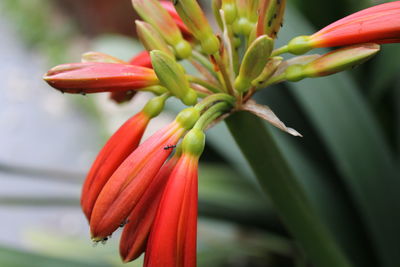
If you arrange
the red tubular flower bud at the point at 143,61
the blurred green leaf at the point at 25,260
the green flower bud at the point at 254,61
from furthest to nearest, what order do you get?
1. the blurred green leaf at the point at 25,260
2. the red tubular flower bud at the point at 143,61
3. the green flower bud at the point at 254,61

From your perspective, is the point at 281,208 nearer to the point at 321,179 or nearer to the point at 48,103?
the point at 321,179

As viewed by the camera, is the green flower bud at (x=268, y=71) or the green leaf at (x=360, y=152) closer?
the green flower bud at (x=268, y=71)

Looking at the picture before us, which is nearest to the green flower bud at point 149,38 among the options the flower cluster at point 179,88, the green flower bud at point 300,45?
the flower cluster at point 179,88

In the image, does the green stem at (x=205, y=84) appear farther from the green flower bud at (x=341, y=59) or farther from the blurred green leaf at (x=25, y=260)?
the blurred green leaf at (x=25, y=260)

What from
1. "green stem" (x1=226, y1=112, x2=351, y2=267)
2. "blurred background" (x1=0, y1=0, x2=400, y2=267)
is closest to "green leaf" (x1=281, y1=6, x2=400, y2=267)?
"blurred background" (x1=0, y1=0, x2=400, y2=267)

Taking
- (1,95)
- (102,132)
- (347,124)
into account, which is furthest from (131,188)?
(1,95)

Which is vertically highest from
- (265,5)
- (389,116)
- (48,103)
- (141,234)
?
(48,103)

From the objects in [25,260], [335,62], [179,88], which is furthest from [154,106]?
[25,260]
